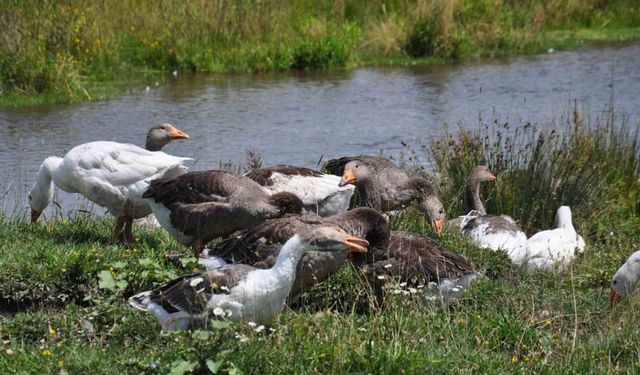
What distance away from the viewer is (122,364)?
6.16m

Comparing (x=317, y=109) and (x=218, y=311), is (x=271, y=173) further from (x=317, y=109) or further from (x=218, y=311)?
(x=317, y=109)

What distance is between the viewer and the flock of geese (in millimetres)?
6730

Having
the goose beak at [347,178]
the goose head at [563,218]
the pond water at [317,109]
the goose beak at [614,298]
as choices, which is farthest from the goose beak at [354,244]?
the pond water at [317,109]

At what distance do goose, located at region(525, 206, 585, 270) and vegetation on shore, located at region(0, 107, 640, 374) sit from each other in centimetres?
18

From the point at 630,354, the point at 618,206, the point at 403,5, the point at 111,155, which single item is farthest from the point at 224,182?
the point at 403,5

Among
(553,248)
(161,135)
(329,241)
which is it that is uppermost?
(329,241)

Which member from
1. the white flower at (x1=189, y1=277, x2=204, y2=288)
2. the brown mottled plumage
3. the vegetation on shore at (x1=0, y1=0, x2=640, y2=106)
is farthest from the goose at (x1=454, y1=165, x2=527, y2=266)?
the vegetation on shore at (x1=0, y1=0, x2=640, y2=106)

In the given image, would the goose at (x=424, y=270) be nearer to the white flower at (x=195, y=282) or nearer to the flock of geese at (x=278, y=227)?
the flock of geese at (x=278, y=227)

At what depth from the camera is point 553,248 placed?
9719 mm

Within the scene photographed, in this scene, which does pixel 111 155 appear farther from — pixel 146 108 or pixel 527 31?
pixel 527 31

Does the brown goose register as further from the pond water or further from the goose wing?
the pond water

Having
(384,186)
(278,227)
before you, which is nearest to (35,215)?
(384,186)

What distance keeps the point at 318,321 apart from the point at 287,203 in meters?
2.17

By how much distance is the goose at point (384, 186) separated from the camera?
10406 mm
